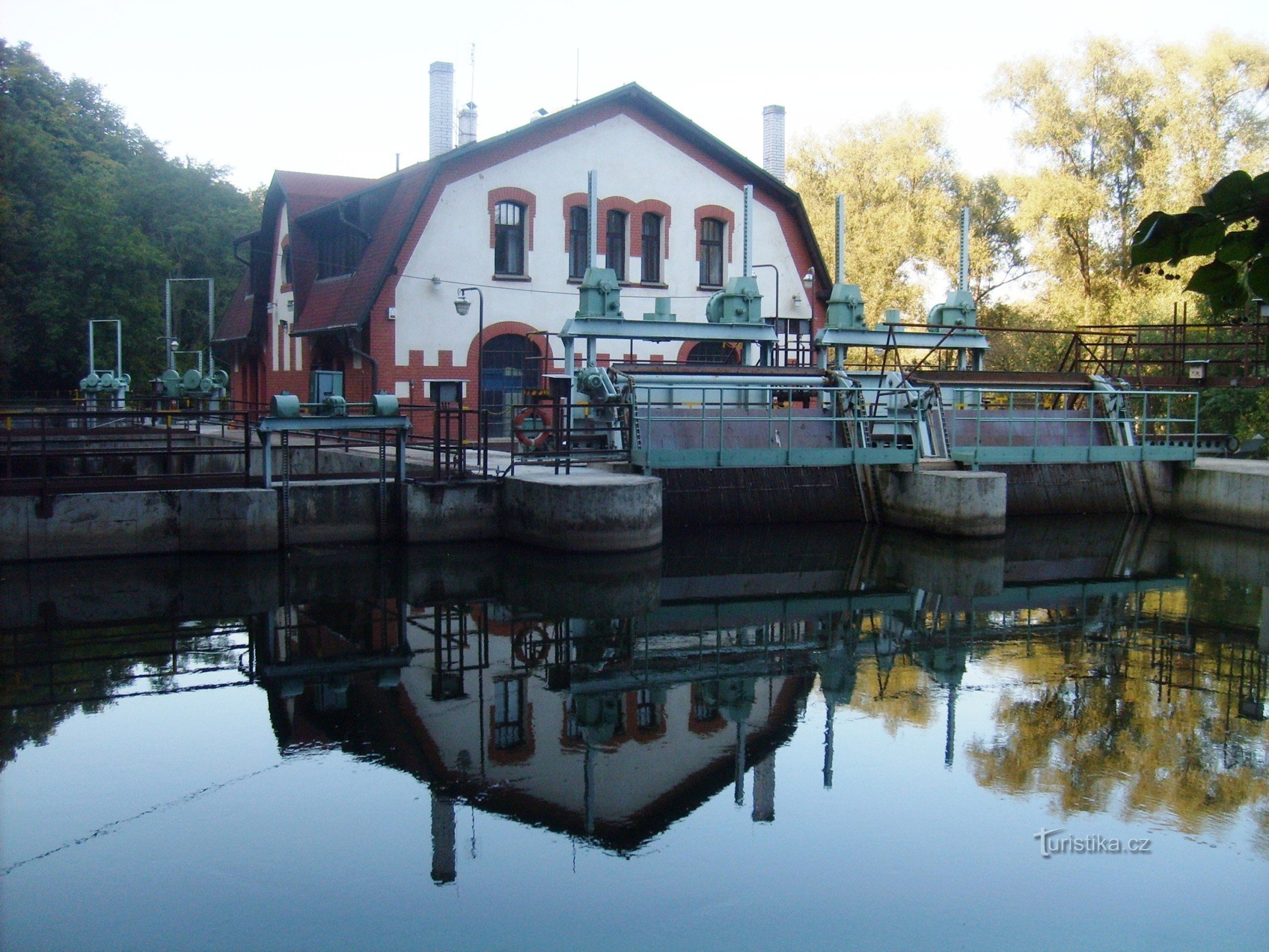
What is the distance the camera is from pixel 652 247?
28.1 m

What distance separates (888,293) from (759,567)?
2678cm

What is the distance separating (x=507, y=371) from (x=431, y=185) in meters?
4.26

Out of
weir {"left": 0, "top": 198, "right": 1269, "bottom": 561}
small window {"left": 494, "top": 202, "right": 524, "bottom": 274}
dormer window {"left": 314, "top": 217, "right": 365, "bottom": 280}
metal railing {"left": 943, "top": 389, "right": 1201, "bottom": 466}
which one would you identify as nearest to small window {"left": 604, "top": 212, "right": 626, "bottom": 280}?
small window {"left": 494, "top": 202, "right": 524, "bottom": 274}

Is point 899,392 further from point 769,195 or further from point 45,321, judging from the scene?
point 45,321

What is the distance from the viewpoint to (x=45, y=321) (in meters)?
41.6

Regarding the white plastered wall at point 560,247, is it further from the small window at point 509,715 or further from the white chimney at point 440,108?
the small window at point 509,715

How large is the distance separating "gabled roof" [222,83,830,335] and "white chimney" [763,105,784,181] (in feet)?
10.9

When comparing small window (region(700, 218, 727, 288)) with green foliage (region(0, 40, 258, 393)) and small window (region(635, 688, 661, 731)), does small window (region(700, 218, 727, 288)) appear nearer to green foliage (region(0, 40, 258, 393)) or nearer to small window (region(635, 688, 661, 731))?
small window (region(635, 688, 661, 731))

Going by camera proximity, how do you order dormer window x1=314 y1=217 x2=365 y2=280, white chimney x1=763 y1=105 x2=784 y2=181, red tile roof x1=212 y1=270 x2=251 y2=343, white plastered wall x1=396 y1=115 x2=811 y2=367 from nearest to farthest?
white plastered wall x1=396 y1=115 x2=811 y2=367 < dormer window x1=314 y1=217 x2=365 y2=280 < white chimney x1=763 y1=105 x2=784 y2=181 < red tile roof x1=212 y1=270 x2=251 y2=343

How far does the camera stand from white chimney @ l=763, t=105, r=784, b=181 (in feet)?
105

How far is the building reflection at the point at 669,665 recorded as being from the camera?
7781mm

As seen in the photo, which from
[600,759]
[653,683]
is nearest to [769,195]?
[653,683]

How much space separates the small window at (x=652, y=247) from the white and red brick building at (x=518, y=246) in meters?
0.03

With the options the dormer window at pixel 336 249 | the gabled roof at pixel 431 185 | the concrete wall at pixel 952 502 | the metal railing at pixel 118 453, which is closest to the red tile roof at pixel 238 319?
the metal railing at pixel 118 453
